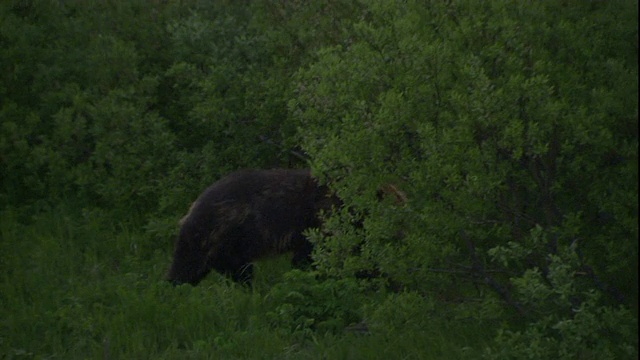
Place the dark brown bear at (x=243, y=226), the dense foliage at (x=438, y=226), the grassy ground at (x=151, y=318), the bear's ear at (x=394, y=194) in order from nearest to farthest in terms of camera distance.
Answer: the dense foliage at (x=438, y=226), the bear's ear at (x=394, y=194), the grassy ground at (x=151, y=318), the dark brown bear at (x=243, y=226)

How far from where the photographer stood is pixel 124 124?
35.3 ft

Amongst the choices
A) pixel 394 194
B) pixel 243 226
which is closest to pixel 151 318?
pixel 243 226

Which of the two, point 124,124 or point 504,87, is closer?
point 504,87

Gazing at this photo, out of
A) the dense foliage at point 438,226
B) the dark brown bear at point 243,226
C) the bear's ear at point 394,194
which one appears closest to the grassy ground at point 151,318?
the dense foliage at point 438,226

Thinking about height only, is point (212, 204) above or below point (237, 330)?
above

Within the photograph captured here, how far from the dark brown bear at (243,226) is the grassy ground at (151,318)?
0.21 metres

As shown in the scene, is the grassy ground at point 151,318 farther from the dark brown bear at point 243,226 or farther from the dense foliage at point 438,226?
the dark brown bear at point 243,226

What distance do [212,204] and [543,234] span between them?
3373 mm

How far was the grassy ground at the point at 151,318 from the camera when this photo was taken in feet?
23.8

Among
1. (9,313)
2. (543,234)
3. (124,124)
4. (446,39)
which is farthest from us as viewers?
(124,124)

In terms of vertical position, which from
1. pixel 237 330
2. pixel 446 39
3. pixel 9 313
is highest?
pixel 446 39

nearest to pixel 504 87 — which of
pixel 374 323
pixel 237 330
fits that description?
pixel 374 323

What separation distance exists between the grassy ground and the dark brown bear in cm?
21

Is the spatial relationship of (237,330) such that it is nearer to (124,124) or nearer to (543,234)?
(543,234)
